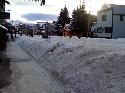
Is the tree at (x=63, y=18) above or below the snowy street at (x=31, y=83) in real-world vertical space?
above

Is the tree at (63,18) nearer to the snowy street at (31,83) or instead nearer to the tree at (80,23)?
the tree at (80,23)

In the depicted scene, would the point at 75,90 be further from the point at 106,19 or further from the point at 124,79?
the point at 106,19

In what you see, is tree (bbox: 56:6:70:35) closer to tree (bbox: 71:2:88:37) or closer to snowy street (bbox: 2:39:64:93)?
tree (bbox: 71:2:88:37)

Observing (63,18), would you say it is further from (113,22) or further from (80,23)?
(113,22)

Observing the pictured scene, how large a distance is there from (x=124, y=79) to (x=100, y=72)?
4.56 feet

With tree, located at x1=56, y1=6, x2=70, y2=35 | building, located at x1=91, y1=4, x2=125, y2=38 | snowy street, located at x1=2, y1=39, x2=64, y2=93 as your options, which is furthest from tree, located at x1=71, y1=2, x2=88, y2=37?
snowy street, located at x1=2, y1=39, x2=64, y2=93

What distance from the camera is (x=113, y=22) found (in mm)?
75688

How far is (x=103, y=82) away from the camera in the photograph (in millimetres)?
9469

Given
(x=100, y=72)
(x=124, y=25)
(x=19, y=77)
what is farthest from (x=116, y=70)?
(x=124, y=25)

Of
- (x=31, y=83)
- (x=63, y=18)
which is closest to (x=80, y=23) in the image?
(x=63, y=18)

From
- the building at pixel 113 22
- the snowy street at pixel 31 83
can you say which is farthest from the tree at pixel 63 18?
the snowy street at pixel 31 83

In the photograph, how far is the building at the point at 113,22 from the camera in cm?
7550

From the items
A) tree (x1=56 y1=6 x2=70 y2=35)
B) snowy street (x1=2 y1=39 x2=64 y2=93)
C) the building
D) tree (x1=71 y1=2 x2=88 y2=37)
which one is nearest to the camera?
snowy street (x1=2 y1=39 x2=64 y2=93)

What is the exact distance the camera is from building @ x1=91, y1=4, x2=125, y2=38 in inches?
2972
